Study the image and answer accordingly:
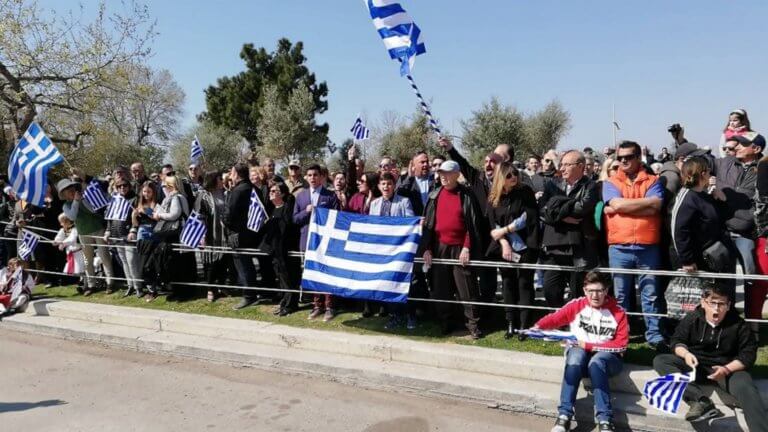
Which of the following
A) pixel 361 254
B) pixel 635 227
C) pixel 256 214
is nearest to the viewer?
A: pixel 635 227

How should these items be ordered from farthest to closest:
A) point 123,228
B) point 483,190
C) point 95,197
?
point 95,197, point 123,228, point 483,190

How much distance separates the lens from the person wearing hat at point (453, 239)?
5.82 m

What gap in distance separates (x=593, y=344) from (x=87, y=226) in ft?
28.3

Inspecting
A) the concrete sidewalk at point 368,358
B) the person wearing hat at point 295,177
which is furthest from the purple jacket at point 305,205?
the concrete sidewalk at point 368,358

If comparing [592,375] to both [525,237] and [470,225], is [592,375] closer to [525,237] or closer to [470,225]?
[525,237]

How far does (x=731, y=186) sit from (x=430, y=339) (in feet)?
11.9

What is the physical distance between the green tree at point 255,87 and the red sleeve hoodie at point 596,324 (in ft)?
127

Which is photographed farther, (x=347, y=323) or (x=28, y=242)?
(x=28, y=242)

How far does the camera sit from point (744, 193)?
17.0 ft

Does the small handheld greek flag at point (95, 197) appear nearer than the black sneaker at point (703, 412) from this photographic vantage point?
No

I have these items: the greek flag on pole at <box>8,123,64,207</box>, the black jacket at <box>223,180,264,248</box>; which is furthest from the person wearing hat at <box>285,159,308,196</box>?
Result: the greek flag on pole at <box>8,123,64,207</box>

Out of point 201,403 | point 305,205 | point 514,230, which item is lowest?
point 201,403

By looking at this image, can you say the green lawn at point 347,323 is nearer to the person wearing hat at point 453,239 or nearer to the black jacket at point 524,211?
the person wearing hat at point 453,239

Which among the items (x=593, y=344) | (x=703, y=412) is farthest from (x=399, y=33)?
(x=703, y=412)
